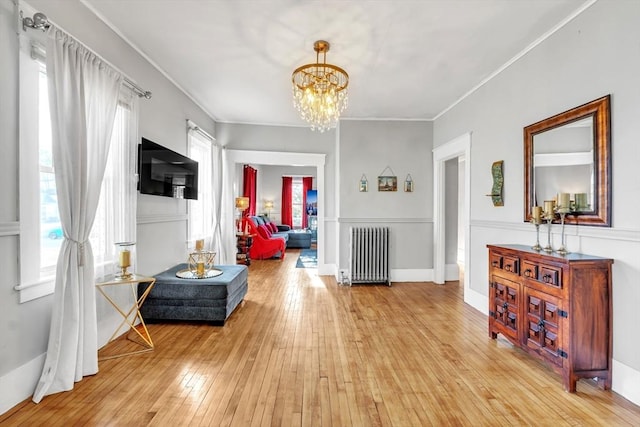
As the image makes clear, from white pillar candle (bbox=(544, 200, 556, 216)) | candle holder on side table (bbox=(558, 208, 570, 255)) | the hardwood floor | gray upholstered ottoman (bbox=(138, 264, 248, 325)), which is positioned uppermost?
white pillar candle (bbox=(544, 200, 556, 216))

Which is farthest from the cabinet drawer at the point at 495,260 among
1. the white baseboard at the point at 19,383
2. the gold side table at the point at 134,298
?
the white baseboard at the point at 19,383

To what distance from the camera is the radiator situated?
16.5 feet

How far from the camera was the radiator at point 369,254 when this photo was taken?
503 centimetres

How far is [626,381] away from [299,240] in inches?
311

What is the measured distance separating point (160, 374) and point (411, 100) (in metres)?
4.38

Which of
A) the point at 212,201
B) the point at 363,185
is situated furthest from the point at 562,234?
the point at 212,201

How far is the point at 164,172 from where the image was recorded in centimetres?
344

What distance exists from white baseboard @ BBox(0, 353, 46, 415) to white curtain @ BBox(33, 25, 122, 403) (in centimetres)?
5

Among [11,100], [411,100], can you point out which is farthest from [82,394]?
[411,100]

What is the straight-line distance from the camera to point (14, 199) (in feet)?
6.16

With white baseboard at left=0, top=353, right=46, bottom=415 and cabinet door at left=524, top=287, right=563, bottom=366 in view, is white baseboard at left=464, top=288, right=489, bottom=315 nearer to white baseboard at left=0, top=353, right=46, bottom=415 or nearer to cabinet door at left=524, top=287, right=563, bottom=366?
cabinet door at left=524, top=287, right=563, bottom=366

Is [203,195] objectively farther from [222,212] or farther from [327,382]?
[327,382]

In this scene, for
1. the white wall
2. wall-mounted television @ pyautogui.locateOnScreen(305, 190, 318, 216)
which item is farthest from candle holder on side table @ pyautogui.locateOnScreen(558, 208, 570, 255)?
wall-mounted television @ pyautogui.locateOnScreen(305, 190, 318, 216)

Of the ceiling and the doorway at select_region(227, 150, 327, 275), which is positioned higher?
the ceiling
